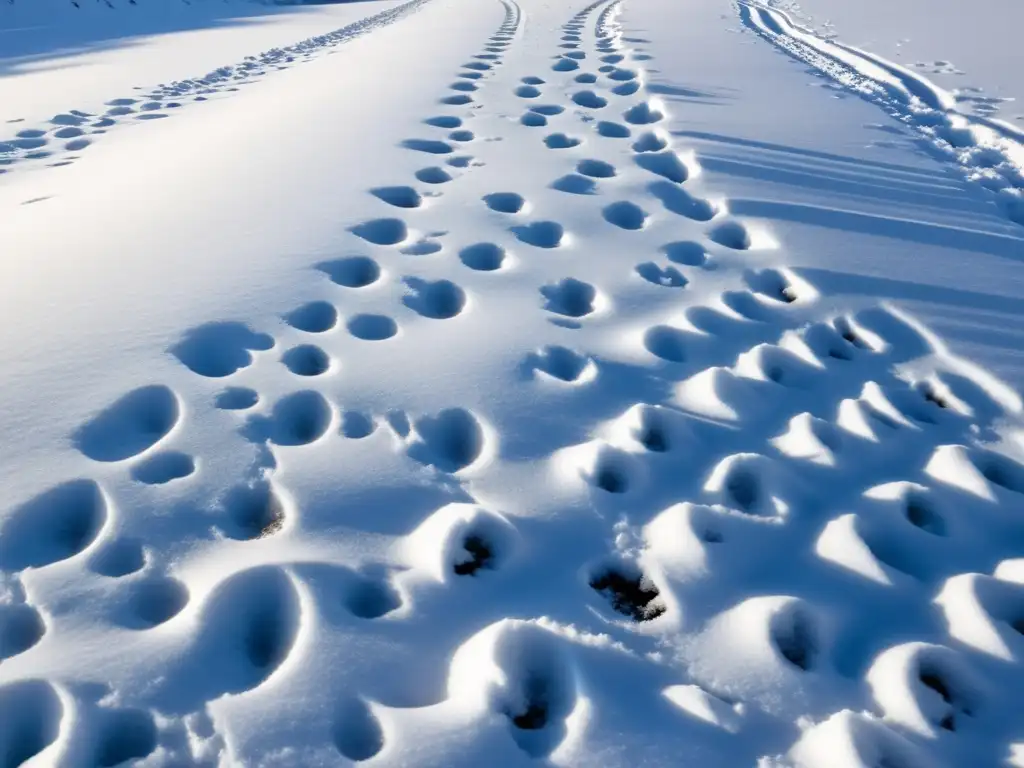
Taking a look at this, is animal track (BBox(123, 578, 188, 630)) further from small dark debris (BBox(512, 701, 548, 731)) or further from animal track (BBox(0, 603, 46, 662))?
small dark debris (BBox(512, 701, 548, 731))

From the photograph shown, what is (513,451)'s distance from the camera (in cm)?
174

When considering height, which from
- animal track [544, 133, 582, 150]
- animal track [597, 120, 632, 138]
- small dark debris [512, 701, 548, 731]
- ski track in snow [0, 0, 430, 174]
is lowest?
ski track in snow [0, 0, 430, 174]

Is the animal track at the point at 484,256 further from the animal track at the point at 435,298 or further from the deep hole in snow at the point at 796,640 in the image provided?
the deep hole in snow at the point at 796,640

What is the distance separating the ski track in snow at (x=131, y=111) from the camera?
12.1ft

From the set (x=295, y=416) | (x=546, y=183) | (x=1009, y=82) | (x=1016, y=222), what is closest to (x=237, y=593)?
(x=295, y=416)

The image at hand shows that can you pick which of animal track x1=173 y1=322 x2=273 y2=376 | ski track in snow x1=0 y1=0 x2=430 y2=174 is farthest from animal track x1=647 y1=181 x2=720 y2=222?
ski track in snow x1=0 y1=0 x2=430 y2=174

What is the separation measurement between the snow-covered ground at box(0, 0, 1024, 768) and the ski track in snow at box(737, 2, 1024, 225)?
5 centimetres

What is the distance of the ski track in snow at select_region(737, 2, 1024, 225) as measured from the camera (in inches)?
128

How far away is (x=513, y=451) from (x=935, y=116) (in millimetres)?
3623

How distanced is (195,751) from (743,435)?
4.36 feet

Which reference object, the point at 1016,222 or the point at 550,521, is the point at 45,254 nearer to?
the point at 550,521

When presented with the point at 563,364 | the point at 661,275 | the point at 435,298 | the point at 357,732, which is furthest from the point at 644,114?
the point at 357,732

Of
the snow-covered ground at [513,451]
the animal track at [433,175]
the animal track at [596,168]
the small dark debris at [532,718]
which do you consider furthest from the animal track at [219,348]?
the animal track at [596,168]

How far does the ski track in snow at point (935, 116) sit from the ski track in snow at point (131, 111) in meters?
4.01
